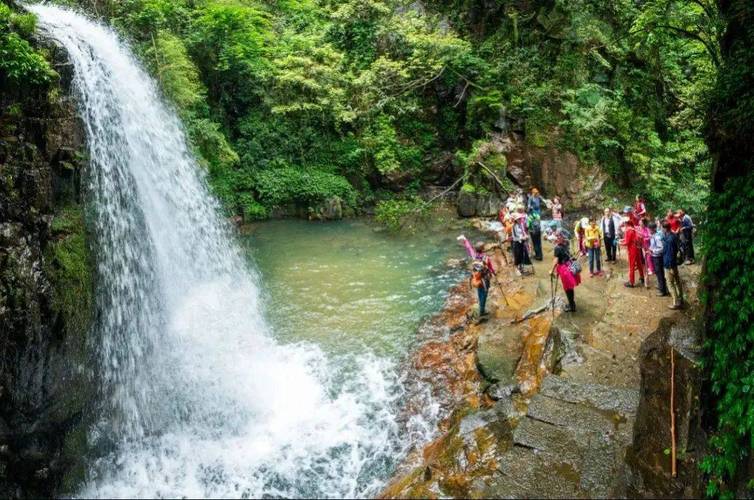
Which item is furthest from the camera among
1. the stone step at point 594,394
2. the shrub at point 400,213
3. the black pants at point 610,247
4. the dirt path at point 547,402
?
the shrub at point 400,213

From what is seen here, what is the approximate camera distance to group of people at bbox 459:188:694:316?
400 inches

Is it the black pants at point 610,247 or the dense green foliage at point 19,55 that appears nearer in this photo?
the dense green foliage at point 19,55

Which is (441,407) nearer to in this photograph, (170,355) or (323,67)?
(170,355)

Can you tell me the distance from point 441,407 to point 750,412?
5134mm

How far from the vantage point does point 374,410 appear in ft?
31.3

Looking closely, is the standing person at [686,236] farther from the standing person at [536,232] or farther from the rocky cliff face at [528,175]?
the rocky cliff face at [528,175]

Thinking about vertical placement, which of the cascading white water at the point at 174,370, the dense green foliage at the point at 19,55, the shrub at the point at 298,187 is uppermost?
the dense green foliage at the point at 19,55

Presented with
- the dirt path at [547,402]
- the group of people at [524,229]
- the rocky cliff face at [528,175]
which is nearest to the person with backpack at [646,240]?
the dirt path at [547,402]

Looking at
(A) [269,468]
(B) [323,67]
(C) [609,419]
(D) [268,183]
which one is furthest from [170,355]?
(B) [323,67]

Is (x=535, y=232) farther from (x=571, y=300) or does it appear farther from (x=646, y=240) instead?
(x=571, y=300)

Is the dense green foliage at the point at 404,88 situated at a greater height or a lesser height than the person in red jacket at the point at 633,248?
greater

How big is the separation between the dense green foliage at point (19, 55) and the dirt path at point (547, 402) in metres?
8.99

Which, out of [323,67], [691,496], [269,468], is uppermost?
[323,67]

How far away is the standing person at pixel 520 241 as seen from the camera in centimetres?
1325
